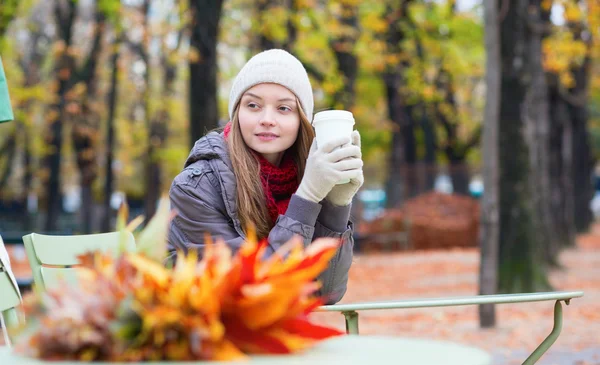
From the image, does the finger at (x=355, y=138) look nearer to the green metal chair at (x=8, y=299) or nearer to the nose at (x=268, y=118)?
the nose at (x=268, y=118)

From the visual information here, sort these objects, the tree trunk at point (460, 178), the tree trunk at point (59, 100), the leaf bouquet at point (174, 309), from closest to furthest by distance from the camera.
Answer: the leaf bouquet at point (174, 309) < the tree trunk at point (59, 100) < the tree trunk at point (460, 178)

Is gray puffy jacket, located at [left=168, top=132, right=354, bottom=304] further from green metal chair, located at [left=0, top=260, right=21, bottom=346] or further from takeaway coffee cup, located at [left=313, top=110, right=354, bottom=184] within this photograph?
green metal chair, located at [left=0, top=260, right=21, bottom=346]

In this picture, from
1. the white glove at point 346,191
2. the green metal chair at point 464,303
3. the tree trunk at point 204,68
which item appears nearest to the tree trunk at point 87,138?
the tree trunk at point 204,68

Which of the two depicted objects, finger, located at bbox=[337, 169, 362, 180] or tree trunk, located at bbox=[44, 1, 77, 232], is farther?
tree trunk, located at bbox=[44, 1, 77, 232]

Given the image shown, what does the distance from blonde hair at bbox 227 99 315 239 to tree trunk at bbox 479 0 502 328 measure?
6922 mm

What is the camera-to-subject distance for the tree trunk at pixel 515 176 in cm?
1197

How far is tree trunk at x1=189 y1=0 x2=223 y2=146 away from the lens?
39.2ft

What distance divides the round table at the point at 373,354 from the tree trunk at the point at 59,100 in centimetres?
1703

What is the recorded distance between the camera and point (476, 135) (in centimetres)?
3366

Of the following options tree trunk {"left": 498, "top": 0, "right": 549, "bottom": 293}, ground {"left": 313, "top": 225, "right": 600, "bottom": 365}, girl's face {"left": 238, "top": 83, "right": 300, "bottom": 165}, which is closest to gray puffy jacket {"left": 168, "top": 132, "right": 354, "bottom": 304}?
girl's face {"left": 238, "top": 83, "right": 300, "bottom": 165}

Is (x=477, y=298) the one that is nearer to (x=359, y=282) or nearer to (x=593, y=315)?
(x=593, y=315)

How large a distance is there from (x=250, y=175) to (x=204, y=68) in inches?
357

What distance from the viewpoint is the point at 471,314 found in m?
11.9

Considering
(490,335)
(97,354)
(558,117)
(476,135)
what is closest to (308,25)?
(558,117)
